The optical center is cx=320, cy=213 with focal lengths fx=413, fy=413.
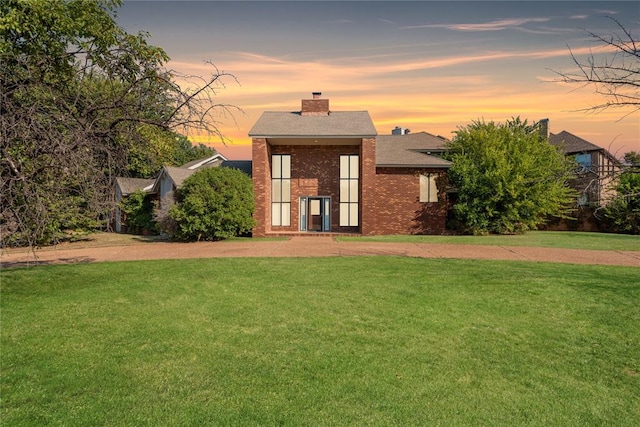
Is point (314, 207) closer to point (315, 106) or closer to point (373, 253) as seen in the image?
point (315, 106)

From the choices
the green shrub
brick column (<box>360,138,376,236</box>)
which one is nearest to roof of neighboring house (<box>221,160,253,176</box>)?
the green shrub

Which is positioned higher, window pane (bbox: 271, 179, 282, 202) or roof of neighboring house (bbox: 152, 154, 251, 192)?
roof of neighboring house (bbox: 152, 154, 251, 192)

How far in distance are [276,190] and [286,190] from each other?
25.7 inches

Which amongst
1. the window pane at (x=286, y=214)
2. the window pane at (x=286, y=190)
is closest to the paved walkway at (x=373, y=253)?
the window pane at (x=286, y=214)

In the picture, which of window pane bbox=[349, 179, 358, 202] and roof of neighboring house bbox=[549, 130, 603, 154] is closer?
window pane bbox=[349, 179, 358, 202]

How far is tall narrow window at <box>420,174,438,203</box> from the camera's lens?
2616 cm

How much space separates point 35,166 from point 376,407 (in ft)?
Answer: 23.4

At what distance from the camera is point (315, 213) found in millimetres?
27484

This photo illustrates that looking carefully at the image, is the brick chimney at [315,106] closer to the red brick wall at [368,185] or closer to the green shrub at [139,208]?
the red brick wall at [368,185]

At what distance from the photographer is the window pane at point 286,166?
88.1ft

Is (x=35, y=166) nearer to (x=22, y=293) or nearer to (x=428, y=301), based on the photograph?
(x=22, y=293)

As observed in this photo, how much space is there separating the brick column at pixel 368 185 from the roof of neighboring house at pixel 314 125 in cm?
78

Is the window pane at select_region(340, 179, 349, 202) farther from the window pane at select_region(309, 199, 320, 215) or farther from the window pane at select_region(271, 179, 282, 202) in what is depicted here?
the window pane at select_region(271, 179, 282, 202)

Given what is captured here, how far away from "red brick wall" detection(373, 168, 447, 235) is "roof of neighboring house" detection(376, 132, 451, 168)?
0.51 metres
